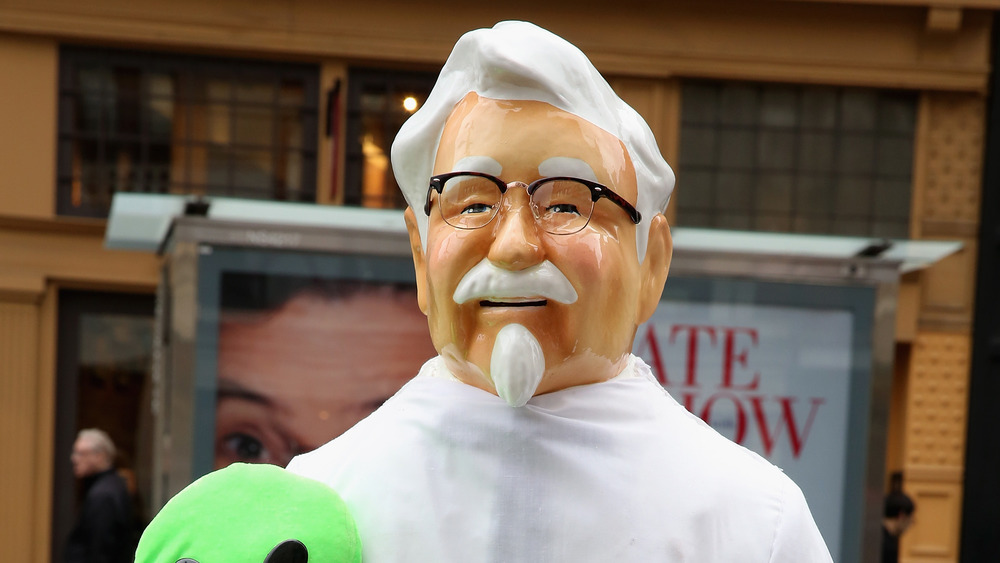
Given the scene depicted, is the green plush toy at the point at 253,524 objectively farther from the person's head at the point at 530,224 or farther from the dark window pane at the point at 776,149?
the dark window pane at the point at 776,149

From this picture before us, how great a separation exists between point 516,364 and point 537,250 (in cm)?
17

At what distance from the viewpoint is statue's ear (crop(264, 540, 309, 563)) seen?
53.9 inches

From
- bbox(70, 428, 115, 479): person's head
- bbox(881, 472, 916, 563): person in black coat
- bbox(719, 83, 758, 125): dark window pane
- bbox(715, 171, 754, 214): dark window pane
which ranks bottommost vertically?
bbox(881, 472, 916, 563): person in black coat

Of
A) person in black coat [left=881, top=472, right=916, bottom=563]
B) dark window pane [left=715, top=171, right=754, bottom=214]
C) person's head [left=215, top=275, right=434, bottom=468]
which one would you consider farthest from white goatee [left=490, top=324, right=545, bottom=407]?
dark window pane [left=715, top=171, right=754, bottom=214]

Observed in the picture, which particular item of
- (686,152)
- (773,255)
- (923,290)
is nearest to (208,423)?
(773,255)

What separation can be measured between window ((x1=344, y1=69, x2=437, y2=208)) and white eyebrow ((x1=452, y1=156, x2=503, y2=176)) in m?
5.93

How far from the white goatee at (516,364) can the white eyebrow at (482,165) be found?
0.79ft

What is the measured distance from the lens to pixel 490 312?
149cm

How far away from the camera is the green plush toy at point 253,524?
1380mm

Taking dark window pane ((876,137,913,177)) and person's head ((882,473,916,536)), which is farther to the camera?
dark window pane ((876,137,913,177))

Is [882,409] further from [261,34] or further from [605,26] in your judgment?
[261,34]

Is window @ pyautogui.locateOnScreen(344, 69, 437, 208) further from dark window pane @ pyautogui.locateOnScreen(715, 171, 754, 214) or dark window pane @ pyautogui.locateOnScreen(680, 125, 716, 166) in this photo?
dark window pane @ pyautogui.locateOnScreen(715, 171, 754, 214)

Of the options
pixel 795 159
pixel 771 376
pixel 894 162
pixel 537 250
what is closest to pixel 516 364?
pixel 537 250

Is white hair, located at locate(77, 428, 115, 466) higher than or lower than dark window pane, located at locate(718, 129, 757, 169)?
lower
